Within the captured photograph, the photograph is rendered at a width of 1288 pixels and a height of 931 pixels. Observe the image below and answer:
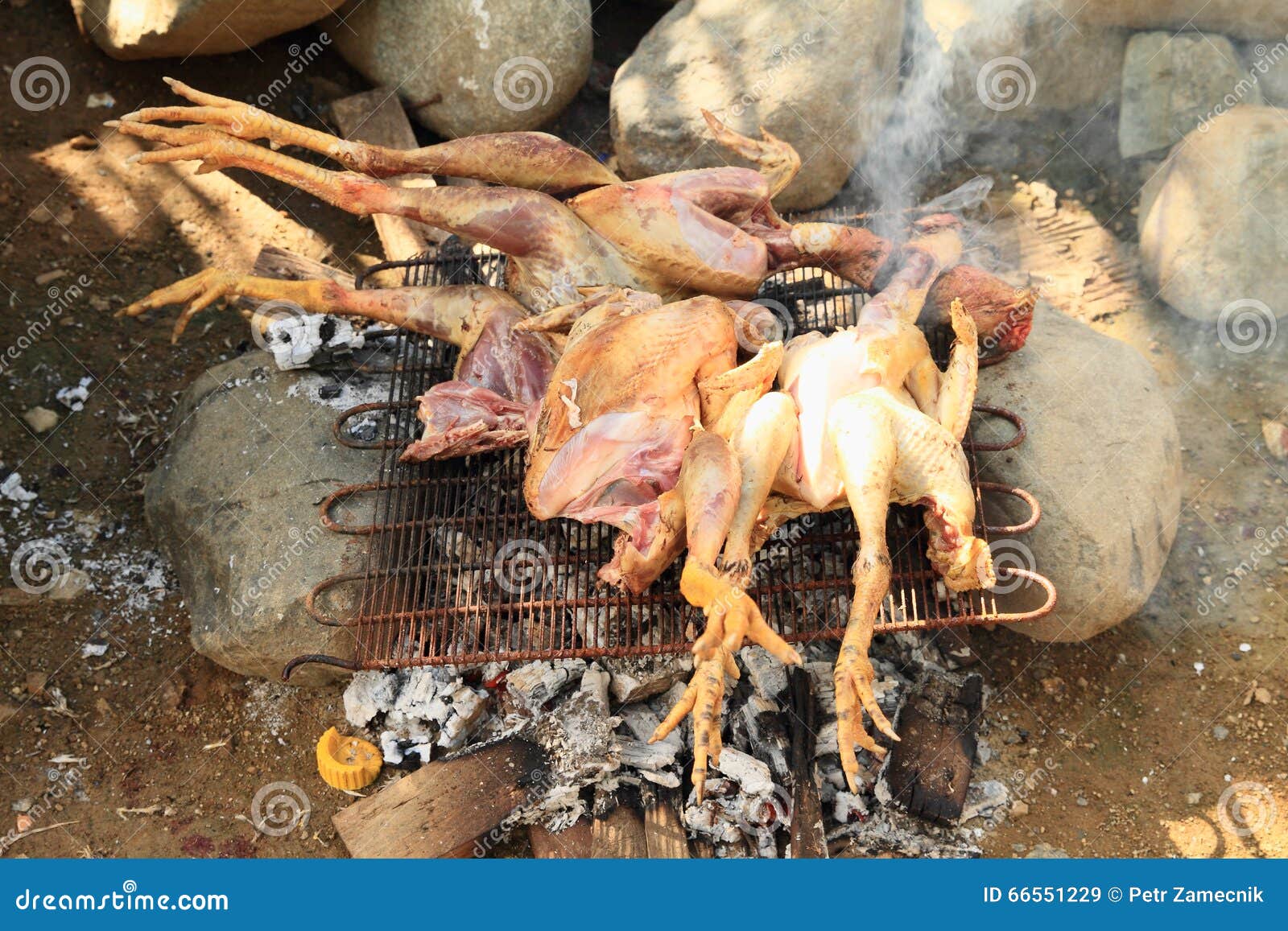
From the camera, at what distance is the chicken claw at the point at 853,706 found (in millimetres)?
3902

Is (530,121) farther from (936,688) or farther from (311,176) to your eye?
(936,688)

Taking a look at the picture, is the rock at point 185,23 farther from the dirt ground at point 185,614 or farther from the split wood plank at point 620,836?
the split wood plank at point 620,836

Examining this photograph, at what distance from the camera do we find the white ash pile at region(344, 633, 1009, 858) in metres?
4.64

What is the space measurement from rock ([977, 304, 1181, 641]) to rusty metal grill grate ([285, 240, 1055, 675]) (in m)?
0.17

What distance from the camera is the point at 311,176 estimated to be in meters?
5.36
